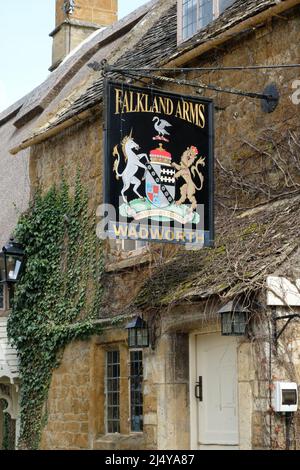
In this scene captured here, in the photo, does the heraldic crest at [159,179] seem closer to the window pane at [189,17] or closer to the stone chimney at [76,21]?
the window pane at [189,17]

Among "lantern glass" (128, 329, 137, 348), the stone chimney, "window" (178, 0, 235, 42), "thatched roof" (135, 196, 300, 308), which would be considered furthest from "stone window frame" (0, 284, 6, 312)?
the stone chimney

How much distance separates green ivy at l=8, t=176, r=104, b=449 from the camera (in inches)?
555

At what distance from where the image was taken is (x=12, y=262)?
15.6 m

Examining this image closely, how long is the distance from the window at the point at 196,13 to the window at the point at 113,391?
464cm

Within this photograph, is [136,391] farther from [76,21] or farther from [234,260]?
[76,21]

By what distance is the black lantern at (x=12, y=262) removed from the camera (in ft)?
51.0

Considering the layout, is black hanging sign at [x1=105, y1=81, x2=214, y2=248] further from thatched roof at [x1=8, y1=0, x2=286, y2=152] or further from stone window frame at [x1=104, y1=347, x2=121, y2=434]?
stone window frame at [x1=104, y1=347, x2=121, y2=434]

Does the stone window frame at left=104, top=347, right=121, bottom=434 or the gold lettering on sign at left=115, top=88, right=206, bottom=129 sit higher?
the gold lettering on sign at left=115, top=88, right=206, bottom=129

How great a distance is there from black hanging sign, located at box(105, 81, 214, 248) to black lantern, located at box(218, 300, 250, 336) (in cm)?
131

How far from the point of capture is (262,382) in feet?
30.2

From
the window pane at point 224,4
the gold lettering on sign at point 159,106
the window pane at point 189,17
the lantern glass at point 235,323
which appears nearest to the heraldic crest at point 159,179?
the gold lettering on sign at point 159,106

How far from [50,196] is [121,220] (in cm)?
550

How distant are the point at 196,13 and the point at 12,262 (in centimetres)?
501
